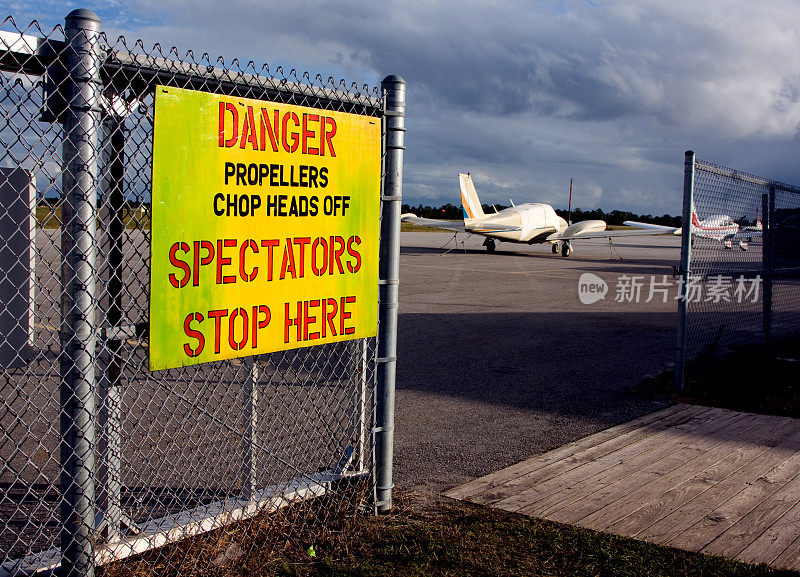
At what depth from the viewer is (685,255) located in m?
7.48

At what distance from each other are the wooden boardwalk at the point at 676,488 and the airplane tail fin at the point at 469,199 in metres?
29.4

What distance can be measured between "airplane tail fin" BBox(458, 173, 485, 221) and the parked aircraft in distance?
25.1 metres

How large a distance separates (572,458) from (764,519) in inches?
54.6

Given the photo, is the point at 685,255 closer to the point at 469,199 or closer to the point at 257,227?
the point at 257,227

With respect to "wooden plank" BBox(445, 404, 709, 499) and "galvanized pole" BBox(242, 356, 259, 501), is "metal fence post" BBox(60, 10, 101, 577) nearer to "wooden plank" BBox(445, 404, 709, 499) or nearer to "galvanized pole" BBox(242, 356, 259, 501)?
"galvanized pole" BBox(242, 356, 259, 501)

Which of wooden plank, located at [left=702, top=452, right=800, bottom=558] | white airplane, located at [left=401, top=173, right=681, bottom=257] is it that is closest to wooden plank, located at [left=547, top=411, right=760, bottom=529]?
wooden plank, located at [left=702, top=452, right=800, bottom=558]

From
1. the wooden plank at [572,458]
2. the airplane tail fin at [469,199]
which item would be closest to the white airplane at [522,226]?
the airplane tail fin at [469,199]

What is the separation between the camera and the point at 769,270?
9.29 metres

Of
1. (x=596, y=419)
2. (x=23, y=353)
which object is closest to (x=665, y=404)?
(x=596, y=419)

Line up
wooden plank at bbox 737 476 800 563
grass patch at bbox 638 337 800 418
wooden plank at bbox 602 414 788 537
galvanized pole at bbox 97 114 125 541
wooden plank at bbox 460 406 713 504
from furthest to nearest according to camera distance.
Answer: grass patch at bbox 638 337 800 418 < wooden plank at bbox 460 406 713 504 < wooden plank at bbox 602 414 788 537 < wooden plank at bbox 737 476 800 563 < galvanized pole at bbox 97 114 125 541

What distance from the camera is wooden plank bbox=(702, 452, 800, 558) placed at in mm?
3852

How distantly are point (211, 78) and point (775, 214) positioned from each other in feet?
28.4

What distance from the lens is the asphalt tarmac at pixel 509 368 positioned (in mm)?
5625

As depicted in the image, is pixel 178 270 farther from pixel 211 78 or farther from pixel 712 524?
pixel 712 524
